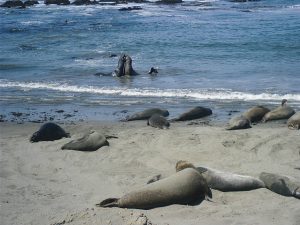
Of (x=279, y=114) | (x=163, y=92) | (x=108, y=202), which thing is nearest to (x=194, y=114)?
(x=279, y=114)

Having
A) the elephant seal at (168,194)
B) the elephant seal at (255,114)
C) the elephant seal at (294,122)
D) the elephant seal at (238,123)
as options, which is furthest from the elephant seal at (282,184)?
the elephant seal at (255,114)

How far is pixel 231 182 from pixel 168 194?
1069 millimetres

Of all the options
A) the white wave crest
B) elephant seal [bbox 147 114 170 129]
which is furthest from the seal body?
the white wave crest

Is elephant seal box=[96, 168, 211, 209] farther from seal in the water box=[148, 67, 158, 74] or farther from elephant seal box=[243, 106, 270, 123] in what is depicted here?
seal in the water box=[148, 67, 158, 74]

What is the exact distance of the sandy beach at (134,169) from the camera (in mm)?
6117

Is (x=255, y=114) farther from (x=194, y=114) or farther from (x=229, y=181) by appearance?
(x=229, y=181)

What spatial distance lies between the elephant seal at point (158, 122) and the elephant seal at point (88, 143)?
1.63 meters

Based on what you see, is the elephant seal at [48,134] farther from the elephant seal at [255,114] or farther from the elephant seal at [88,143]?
the elephant seal at [255,114]

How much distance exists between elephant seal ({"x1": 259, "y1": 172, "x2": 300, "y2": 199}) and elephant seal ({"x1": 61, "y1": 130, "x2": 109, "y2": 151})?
3.32 m

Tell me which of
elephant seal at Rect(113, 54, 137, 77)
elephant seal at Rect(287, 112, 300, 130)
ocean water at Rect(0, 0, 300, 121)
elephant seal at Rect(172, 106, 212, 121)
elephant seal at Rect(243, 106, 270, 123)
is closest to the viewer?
elephant seal at Rect(287, 112, 300, 130)

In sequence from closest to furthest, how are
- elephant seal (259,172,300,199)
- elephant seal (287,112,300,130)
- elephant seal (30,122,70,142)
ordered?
elephant seal (259,172,300,199) < elephant seal (30,122,70,142) < elephant seal (287,112,300,130)

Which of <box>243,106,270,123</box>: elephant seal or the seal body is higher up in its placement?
the seal body

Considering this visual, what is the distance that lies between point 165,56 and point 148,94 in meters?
6.99

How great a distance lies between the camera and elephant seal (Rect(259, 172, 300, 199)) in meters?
6.67
